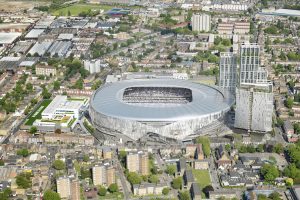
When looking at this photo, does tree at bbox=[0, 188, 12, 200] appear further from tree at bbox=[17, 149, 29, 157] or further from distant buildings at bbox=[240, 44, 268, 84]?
distant buildings at bbox=[240, 44, 268, 84]

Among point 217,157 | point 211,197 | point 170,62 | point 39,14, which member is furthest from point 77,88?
point 39,14

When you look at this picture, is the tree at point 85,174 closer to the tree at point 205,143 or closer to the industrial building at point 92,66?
the tree at point 205,143

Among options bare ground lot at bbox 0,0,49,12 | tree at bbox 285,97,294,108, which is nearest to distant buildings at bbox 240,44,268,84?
tree at bbox 285,97,294,108

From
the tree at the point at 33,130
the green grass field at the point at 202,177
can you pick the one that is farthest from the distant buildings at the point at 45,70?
the green grass field at the point at 202,177

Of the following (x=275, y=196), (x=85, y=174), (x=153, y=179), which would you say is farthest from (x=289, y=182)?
(x=85, y=174)

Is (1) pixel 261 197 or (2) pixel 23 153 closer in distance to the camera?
(1) pixel 261 197

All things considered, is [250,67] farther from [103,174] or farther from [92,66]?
[92,66]
